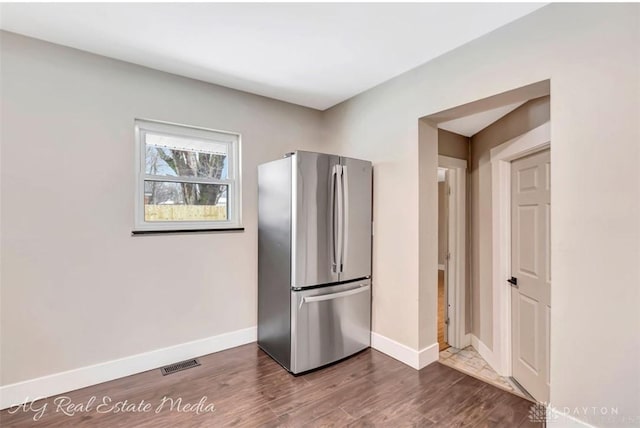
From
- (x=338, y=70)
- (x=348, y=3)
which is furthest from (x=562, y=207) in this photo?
(x=338, y=70)

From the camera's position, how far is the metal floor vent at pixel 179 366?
2.57 metres

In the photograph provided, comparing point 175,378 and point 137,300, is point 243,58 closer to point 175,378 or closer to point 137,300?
point 137,300

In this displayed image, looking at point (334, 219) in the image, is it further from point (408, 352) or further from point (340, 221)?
Answer: point (408, 352)

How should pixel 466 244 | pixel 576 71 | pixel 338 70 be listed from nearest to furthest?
pixel 576 71 → pixel 338 70 → pixel 466 244

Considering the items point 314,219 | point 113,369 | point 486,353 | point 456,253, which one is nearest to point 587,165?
point 314,219

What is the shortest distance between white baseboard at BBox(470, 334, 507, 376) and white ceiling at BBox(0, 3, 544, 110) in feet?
9.65

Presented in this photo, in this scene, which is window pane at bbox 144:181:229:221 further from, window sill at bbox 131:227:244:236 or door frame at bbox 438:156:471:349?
door frame at bbox 438:156:471:349

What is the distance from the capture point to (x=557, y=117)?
5.83 ft

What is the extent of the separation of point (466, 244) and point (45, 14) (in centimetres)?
416

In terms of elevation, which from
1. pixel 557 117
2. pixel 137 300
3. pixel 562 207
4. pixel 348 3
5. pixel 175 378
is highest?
pixel 348 3

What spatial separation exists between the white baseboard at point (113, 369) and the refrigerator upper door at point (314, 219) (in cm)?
110

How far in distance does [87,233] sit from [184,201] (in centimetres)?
79

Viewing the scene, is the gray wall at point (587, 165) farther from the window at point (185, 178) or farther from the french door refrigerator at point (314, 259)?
the window at point (185, 178)

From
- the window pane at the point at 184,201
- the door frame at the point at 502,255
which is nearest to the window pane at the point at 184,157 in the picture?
the window pane at the point at 184,201
